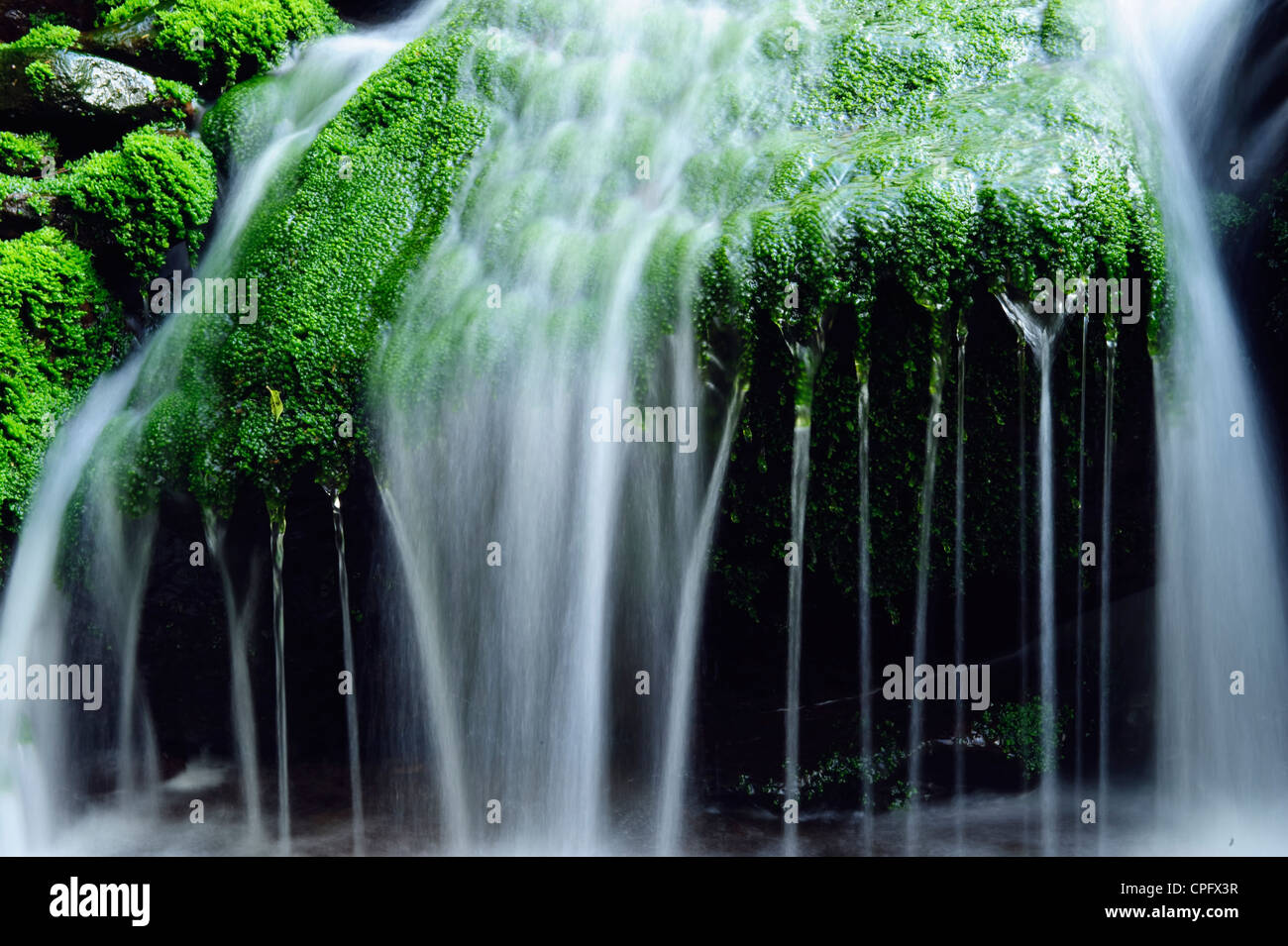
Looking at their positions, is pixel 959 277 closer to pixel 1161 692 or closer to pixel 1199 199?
pixel 1199 199

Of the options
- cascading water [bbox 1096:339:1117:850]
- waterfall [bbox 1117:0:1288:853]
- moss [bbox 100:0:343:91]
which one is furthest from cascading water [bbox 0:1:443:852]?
waterfall [bbox 1117:0:1288:853]

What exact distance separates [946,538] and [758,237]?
1.63 m

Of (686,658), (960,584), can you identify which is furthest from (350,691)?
(960,584)

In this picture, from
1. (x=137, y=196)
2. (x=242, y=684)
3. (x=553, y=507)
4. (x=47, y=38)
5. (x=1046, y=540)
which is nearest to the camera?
(x=553, y=507)

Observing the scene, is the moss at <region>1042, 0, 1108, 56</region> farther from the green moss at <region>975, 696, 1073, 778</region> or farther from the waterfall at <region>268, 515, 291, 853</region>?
the waterfall at <region>268, 515, 291, 853</region>

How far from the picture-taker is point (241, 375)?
4656mm

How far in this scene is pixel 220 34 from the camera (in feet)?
20.7

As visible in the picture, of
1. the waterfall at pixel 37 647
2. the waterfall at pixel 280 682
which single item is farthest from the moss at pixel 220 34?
the waterfall at pixel 280 682

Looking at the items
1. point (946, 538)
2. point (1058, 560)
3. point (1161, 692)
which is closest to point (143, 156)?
point (946, 538)

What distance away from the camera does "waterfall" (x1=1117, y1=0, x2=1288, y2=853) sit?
4316 mm

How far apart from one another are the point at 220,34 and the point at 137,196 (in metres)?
1.49

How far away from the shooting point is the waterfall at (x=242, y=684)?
4.54 meters

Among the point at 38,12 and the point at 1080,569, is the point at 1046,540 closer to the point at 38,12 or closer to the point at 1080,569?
the point at 1080,569

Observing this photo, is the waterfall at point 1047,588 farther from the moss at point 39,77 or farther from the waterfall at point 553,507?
the moss at point 39,77
